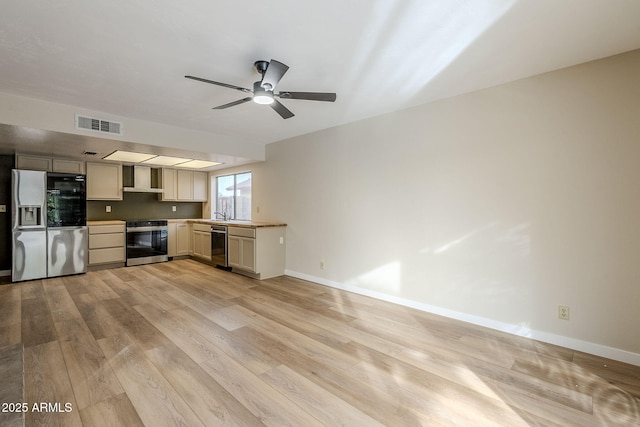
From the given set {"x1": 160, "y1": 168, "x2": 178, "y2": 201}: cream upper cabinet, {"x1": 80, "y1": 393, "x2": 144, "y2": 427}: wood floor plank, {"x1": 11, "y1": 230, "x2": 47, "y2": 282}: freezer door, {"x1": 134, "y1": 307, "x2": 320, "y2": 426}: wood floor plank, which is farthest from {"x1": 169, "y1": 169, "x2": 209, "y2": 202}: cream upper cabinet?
{"x1": 80, "y1": 393, "x2": 144, "y2": 427}: wood floor plank

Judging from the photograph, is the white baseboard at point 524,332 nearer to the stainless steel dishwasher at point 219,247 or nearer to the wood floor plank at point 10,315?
the stainless steel dishwasher at point 219,247

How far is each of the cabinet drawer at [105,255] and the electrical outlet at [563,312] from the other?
6.68m

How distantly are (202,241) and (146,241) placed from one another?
3.57ft

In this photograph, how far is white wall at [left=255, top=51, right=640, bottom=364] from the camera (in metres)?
2.37

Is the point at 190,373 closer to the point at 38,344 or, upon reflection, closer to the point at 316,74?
the point at 38,344

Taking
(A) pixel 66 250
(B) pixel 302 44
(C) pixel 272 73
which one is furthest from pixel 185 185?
(B) pixel 302 44

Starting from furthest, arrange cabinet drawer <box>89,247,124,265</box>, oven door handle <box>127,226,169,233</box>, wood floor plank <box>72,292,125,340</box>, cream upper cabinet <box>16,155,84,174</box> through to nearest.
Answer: oven door handle <box>127,226,169,233</box> → cabinet drawer <box>89,247,124,265</box> → cream upper cabinet <box>16,155,84,174</box> → wood floor plank <box>72,292,125,340</box>

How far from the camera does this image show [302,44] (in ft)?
7.27

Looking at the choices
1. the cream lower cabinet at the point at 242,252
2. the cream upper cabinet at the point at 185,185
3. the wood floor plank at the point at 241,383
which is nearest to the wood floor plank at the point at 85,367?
the wood floor plank at the point at 241,383

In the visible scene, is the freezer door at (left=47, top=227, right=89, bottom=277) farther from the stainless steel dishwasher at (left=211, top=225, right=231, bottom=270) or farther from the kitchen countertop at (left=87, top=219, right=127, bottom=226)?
the stainless steel dishwasher at (left=211, top=225, right=231, bottom=270)

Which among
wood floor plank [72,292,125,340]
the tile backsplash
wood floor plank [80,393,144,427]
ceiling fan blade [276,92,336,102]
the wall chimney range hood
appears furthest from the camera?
the wall chimney range hood

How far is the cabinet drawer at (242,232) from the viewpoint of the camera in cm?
480

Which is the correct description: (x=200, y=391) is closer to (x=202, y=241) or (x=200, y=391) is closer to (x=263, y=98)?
(x=263, y=98)

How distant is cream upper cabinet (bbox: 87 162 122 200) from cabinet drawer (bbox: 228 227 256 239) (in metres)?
2.61
